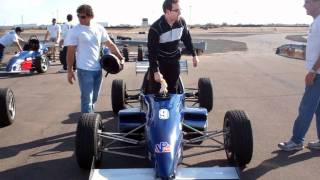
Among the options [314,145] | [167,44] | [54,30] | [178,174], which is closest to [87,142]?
[178,174]

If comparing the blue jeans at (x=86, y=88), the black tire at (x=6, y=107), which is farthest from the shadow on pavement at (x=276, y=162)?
the black tire at (x=6, y=107)

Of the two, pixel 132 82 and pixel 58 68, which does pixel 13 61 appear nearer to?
pixel 58 68

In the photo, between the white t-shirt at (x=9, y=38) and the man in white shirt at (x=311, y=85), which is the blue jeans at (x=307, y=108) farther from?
the white t-shirt at (x=9, y=38)

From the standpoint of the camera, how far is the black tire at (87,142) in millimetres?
5117

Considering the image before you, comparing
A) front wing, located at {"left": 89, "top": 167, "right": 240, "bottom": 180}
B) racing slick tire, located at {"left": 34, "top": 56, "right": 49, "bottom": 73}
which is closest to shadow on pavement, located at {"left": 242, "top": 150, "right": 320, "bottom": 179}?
front wing, located at {"left": 89, "top": 167, "right": 240, "bottom": 180}

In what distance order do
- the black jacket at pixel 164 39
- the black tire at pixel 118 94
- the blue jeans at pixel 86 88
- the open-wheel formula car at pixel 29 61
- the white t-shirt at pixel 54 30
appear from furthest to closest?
1. the white t-shirt at pixel 54 30
2. the open-wheel formula car at pixel 29 61
3. the black tire at pixel 118 94
4. the blue jeans at pixel 86 88
5. the black jacket at pixel 164 39

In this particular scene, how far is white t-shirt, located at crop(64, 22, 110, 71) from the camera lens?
262 inches

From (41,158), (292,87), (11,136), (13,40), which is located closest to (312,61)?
(41,158)

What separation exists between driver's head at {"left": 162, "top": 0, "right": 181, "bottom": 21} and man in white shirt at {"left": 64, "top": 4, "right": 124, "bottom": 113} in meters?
1.22

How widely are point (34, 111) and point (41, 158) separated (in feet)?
11.0

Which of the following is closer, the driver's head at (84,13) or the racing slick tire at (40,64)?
the driver's head at (84,13)

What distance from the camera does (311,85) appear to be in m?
6.01

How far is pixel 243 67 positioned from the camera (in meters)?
17.6

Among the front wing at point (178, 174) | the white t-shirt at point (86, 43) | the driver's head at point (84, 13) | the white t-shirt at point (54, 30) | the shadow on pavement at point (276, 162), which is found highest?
the driver's head at point (84, 13)
